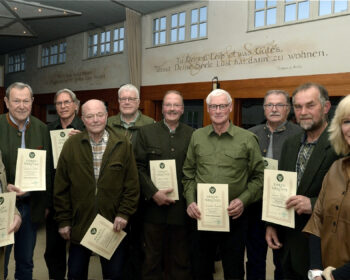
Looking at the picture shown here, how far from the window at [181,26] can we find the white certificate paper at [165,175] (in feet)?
15.3

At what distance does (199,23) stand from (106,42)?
2872 mm

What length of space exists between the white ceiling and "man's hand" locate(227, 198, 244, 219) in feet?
10.5

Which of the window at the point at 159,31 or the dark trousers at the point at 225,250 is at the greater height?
the window at the point at 159,31

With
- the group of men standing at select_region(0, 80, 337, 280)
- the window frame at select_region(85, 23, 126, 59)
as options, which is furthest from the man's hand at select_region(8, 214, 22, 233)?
the window frame at select_region(85, 23, 126, 59)

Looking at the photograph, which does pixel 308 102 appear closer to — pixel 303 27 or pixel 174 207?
pixel 174 207

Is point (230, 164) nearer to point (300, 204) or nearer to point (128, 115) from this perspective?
point (300, 204)

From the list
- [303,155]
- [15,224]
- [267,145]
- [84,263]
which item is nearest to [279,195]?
[303,155]

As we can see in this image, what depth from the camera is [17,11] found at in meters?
4.13

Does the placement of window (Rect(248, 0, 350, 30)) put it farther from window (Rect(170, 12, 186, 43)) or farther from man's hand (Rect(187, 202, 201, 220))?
man's hand (Rect(187, 202, 201, 220))

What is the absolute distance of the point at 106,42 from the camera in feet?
27.4

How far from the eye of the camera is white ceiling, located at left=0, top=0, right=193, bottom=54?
13.7ft

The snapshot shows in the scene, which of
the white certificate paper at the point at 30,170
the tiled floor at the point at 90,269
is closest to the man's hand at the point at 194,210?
→ the white certificate paper at the point at 30,170

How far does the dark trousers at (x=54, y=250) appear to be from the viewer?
275cm

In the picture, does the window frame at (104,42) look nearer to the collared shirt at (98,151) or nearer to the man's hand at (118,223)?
the collared shirt at (98,151)
